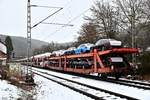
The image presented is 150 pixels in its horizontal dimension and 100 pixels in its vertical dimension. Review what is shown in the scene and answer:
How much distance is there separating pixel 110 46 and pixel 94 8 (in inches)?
1246

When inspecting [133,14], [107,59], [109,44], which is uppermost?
[133,14]

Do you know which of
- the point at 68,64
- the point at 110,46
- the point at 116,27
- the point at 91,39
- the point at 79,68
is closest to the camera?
the point at 110,46

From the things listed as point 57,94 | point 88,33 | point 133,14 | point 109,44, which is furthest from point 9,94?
point 88,33

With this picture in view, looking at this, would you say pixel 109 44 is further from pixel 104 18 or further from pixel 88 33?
pixel 88 33

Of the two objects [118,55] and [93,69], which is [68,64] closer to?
[93,69]

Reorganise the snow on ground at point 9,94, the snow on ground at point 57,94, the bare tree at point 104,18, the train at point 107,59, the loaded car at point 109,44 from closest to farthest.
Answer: the snow on ground at point 9,94
the snow on ground at point 57,94
the train at point 107,59
the loaded car at point 109,44
the bare tree at point 104,18

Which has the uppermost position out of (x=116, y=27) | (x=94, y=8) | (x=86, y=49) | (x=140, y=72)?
(x=94, y=8)

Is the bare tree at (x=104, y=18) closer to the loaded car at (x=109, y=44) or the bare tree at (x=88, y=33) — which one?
the bare tree at (x=88, y=33)

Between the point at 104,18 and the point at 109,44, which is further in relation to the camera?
the point at 104,18

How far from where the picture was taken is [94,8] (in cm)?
6075

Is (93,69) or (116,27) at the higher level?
(116,27)

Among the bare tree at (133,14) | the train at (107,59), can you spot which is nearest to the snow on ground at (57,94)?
the train at (107,59)

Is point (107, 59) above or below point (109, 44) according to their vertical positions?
below

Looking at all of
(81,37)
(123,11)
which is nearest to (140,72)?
(123,11)
